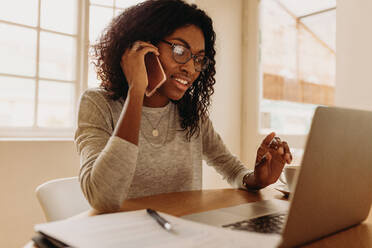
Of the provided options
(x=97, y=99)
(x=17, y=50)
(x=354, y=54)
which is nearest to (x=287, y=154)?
(x=97, y=99)

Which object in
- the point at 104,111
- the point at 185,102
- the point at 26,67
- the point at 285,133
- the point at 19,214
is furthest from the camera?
the point at 285,133

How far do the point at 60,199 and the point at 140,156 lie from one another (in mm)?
308

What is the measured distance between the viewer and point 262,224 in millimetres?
636

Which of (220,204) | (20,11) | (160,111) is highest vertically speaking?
(20,11)

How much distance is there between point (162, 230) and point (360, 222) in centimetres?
48

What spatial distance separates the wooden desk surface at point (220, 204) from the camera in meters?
0.59

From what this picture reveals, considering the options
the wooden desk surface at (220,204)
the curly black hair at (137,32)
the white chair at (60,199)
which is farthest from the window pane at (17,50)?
the wooden desk surface at (220,204)

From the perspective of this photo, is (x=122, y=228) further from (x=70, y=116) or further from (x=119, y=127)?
(x=70, y=116)

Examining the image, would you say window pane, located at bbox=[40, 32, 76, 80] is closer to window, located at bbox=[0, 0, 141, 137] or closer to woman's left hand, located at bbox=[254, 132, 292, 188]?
window, located at bbox=[0, 0, 141, 137]

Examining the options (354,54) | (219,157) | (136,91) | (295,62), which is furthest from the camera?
(295,62)

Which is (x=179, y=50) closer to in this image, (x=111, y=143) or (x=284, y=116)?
(x=111, y=143)

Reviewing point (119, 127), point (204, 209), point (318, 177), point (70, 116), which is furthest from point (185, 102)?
point (70, 116)

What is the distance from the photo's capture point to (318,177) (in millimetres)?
471

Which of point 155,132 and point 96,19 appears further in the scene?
point 96,19
